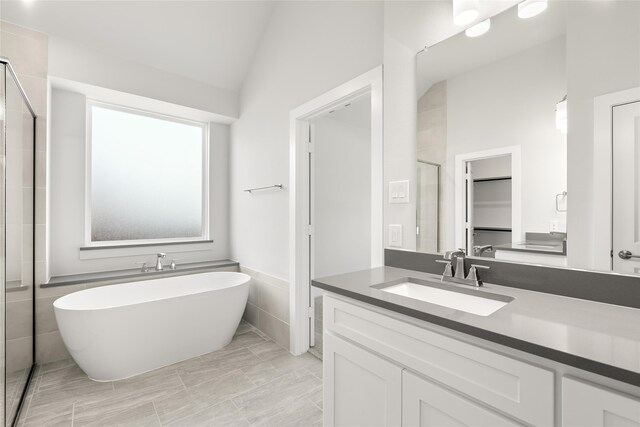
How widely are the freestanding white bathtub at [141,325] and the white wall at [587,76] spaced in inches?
90.5

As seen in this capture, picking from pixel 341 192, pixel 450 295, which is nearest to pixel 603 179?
pixel 450 295

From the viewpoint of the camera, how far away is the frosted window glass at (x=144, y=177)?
295cm

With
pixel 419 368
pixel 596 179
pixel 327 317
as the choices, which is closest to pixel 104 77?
pixel 327 317

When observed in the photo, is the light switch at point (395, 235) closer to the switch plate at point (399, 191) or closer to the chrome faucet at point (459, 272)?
the switch plate at point (399, 191)

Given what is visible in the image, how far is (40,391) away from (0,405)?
573 mm

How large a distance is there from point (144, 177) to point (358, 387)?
121 inches

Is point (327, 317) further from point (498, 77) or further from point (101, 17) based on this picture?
point (101, 17)

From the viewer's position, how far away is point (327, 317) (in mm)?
1301

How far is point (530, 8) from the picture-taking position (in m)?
1.22

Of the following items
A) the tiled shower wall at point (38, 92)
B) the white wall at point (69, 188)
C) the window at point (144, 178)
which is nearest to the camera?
the tiled shower wall at point (38, 92)

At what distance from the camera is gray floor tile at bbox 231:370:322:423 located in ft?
5.94

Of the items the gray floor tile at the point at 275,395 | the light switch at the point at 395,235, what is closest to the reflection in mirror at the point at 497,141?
the light switch at the point at 395,235

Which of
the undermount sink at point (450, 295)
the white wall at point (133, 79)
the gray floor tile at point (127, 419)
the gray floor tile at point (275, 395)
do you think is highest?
the white wall at point (133, 79)

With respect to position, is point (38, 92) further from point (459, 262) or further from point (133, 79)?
point (459, 262)
